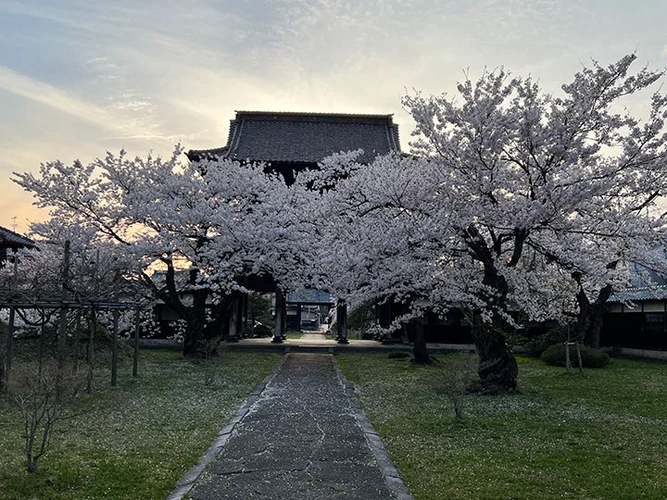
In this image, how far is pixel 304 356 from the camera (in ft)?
76.5

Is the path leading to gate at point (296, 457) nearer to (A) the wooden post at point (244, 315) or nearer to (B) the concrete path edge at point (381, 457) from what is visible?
(B) the concrete path edge at point (381, 457)

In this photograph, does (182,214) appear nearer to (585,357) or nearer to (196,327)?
(196,327)

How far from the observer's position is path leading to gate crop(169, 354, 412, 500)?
235 inches

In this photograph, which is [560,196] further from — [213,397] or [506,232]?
[213,397]

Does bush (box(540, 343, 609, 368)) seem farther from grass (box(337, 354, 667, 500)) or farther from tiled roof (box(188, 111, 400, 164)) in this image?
tiled roof (box(188, 111, 400, 164))

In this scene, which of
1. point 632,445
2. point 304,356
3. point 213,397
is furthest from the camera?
point 304,356

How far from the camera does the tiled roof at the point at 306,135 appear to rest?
28.1 metres

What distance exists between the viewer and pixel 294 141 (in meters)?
29.4

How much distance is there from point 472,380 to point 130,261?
11288 mm

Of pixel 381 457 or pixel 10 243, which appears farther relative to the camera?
pixel 10 243

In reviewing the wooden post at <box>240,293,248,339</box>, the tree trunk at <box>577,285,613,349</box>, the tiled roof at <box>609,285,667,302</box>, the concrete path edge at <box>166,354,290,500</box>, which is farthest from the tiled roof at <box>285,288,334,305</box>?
the concrete path edge at <box>166,354,290,500</box>

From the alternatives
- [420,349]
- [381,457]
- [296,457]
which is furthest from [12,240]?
[381,457]

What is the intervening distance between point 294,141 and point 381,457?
23.7m

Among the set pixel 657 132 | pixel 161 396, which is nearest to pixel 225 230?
pixel 161 396
